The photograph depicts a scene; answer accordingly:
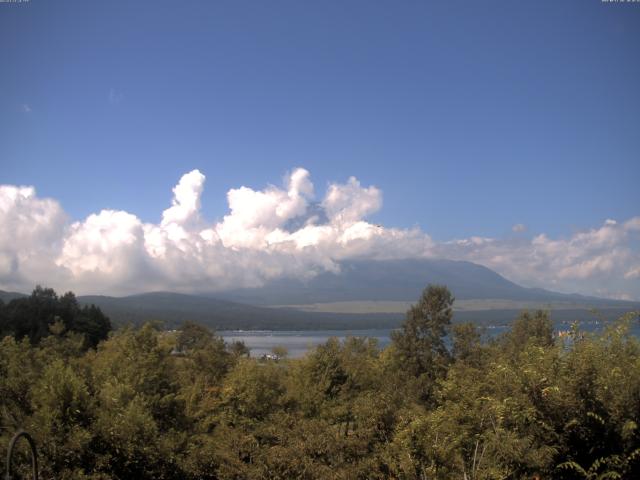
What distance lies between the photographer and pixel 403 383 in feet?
128

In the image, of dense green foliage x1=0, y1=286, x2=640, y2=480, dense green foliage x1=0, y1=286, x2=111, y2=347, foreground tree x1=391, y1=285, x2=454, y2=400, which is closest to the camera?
dense green foliage x1=0, y1=286, x2=640, y2=480

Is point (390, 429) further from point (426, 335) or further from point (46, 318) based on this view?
point (46, 318)

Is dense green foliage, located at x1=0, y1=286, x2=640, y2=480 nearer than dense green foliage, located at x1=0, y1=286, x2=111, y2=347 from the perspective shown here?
Yes

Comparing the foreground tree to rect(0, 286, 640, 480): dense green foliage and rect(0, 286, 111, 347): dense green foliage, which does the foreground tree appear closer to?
rect(0, 286, 640, 480): dense green foliage

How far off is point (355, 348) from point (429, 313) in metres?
8.15

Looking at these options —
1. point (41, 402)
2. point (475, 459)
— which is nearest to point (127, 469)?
point (41, 402)

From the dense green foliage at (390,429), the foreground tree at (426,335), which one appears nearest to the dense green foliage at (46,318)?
the foreground tree at (426,335)

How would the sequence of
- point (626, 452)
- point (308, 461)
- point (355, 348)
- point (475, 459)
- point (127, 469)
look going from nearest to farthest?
point (626, 452), point (475, 459), point (308, 461), point (127, 469), point (355, 348)

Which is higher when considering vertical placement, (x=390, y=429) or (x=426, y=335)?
(x=390, y=429)

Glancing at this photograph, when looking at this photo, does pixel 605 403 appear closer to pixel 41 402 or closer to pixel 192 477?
pixel 192 477

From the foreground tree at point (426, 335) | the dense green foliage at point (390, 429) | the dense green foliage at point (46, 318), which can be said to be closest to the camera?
the dense green foliage at point (390, 429)

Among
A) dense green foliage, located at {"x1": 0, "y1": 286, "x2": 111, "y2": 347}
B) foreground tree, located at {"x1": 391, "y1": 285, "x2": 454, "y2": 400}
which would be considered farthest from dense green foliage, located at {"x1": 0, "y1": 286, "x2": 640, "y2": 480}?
dense green foliage, located at {"x1": 0, "y1": 286, "x2": 111, "y2": 347}

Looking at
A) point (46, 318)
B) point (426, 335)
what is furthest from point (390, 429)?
point (46, 318)

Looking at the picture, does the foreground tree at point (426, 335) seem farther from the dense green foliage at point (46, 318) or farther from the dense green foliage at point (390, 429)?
the dense green foliage at point (46, 318)
